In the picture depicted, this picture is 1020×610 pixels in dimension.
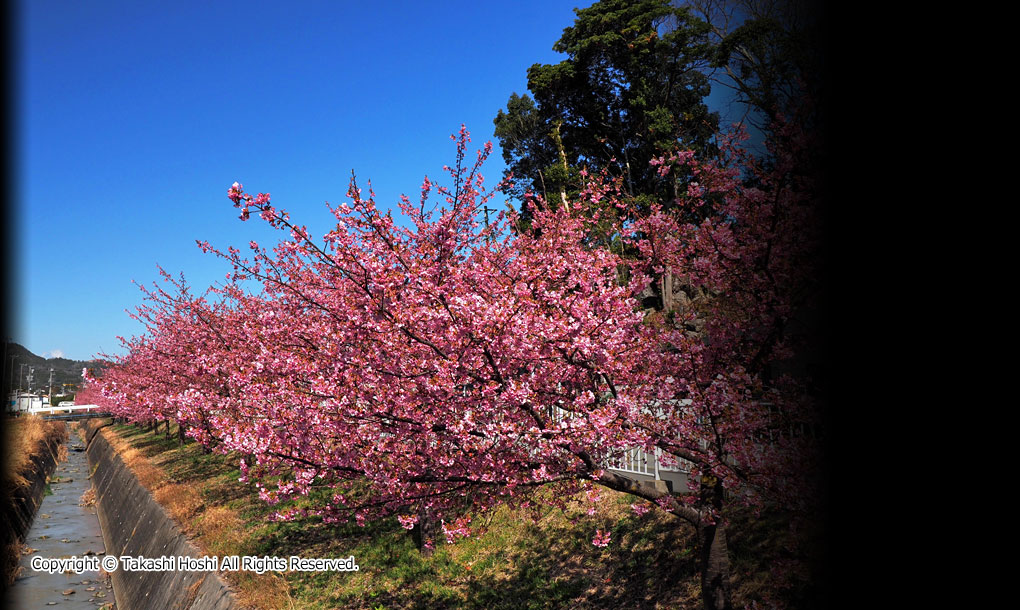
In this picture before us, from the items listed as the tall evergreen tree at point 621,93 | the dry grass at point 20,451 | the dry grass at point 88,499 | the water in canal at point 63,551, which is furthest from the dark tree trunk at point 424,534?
the dry grass at point 88,499

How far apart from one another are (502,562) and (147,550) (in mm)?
10888

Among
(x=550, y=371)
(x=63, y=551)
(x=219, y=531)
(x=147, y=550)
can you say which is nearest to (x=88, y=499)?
(x=63, y=551)

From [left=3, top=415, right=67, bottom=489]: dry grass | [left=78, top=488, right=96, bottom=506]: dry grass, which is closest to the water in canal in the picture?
[left=78, top=488, right=96, bottom=506]: dry grass

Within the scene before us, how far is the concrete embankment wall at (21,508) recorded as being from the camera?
608 inches

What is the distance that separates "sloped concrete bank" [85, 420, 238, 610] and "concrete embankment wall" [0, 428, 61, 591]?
232cm

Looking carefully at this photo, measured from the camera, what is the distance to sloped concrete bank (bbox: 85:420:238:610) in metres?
10.1

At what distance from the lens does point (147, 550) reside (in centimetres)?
1463

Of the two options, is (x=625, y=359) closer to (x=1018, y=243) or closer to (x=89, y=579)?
(x=1018, y=243)

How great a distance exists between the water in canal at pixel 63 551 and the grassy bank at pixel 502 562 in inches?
192

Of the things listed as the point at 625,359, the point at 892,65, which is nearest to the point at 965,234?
the point at 892,65

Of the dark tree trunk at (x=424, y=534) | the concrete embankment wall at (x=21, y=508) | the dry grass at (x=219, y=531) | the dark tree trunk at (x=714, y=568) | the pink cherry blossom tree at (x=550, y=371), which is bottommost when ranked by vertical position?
the concrete embankment wall at (x=21, y=508)

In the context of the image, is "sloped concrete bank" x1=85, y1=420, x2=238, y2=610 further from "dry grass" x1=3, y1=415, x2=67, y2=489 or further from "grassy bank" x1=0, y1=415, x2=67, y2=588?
"dry grass" x1=3, y1=415, x2=67, y2=489

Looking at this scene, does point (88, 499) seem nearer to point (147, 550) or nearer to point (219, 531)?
point (147, 550)

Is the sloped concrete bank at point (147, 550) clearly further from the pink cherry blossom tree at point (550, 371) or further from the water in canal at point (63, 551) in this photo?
the pink cherry blossom tree at point (550, 371)
